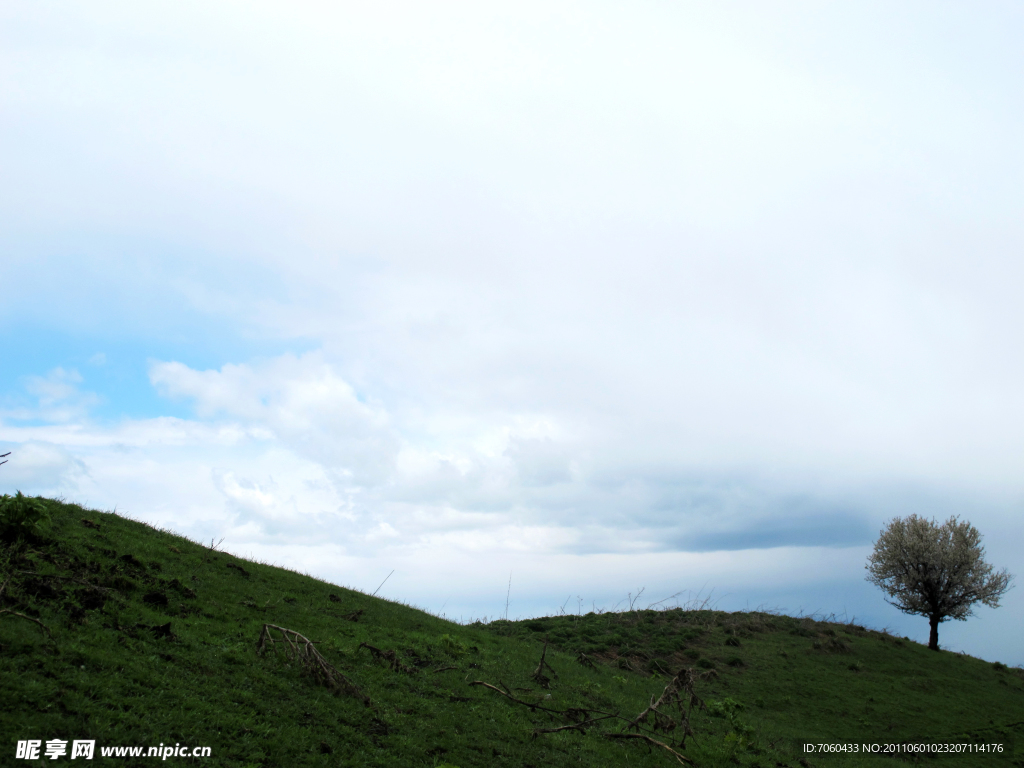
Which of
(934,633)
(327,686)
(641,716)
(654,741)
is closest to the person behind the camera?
(327,686)

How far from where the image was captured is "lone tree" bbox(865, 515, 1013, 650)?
4553 centimetres

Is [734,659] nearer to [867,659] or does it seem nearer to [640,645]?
[640,645]

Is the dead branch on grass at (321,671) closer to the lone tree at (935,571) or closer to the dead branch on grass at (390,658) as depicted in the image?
the dead branch on grass at (390,658)

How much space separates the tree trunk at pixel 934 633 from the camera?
44.8 meters

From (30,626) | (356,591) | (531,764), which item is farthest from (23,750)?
(356,591)

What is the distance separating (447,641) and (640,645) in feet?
53.3

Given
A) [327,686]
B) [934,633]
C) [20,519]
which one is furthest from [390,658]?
[934,633]

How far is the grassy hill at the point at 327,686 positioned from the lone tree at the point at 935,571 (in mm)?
18472

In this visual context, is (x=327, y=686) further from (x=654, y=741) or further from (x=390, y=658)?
(x=654, y=741)

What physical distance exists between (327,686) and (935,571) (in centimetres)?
5121

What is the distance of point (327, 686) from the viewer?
12.0 m

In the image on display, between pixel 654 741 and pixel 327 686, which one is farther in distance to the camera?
pixel 654 741

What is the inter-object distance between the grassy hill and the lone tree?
1847 cm

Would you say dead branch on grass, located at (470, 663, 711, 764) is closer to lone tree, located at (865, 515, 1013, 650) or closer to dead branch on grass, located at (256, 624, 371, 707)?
dead branch on grass, located at (256, 624, 371, 707)
